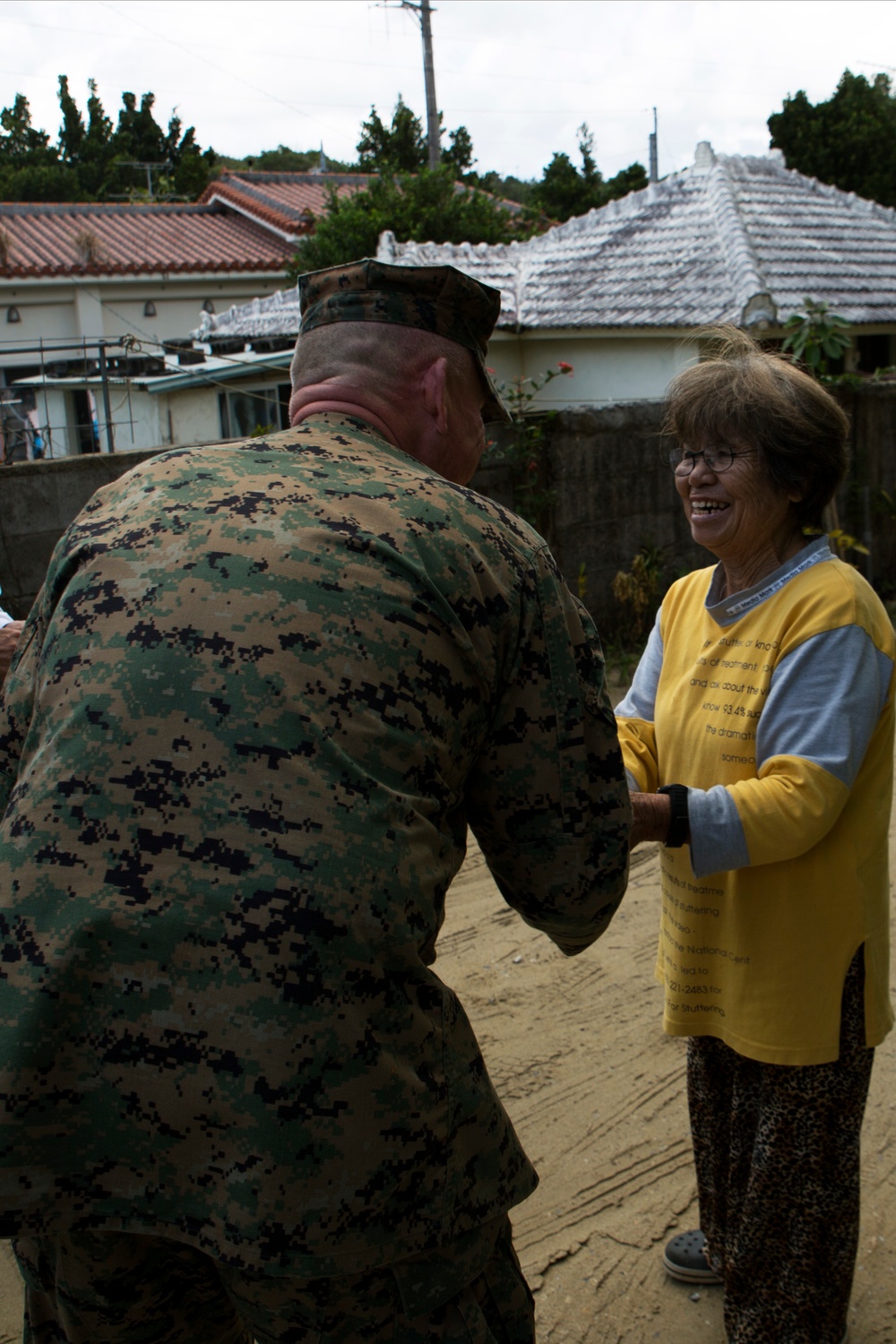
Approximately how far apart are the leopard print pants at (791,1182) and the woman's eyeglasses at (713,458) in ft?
3.06

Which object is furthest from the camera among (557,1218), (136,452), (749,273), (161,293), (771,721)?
(161,293)

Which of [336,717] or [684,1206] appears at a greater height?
[336,717]

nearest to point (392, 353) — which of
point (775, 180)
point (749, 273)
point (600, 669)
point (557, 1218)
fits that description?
point (600, 669)

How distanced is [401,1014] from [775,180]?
13520 millimetres

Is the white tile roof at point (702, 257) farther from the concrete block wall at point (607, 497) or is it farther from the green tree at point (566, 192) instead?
the green tree at point (566, 192)

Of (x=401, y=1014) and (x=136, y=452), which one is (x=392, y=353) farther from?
(x=136, y=452)

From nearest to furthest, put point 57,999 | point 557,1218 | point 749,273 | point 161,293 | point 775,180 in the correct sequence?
1. point 57,999
2. point 557,1218
3. point 749,273
4. point 775,180
5. point 161,293

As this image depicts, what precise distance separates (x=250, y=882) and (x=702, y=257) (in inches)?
420

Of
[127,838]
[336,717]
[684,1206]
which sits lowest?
[684,1206]

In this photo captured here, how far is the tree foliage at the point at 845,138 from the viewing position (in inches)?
741

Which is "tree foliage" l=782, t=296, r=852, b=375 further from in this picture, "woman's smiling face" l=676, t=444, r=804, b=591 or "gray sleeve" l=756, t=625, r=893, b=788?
"gray sleeve" l=756, t=625, r=893, b=788

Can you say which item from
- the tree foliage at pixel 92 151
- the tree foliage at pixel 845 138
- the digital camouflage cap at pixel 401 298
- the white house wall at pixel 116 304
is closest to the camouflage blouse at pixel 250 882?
the digital camouflage cap at pixel 401 298

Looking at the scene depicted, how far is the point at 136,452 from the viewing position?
17.7ft

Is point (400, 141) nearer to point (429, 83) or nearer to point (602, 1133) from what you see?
point (429, 83)
